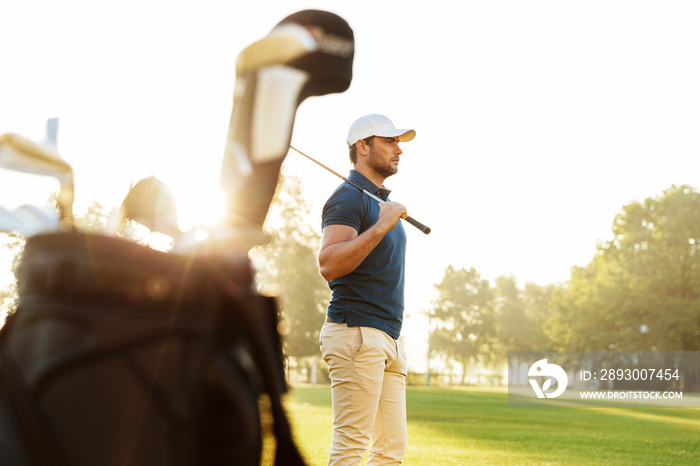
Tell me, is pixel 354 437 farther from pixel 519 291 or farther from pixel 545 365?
pixel 519 291

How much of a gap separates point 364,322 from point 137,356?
3.48 meters

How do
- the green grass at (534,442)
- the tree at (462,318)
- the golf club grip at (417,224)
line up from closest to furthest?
1. the golf club grip at (417,224)
2. the green grass at (534,442)
3. the tree at (462,318)

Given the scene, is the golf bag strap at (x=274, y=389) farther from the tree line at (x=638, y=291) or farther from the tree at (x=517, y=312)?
the tree at (x=517, y=312)

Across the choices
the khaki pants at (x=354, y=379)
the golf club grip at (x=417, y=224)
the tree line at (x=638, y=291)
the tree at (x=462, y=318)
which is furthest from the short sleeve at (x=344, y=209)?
the tree at (x=462, y=318)

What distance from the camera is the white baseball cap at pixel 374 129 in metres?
4.63

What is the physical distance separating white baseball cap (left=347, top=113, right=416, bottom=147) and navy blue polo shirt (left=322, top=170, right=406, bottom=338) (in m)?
0.43

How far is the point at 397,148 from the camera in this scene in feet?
15.6

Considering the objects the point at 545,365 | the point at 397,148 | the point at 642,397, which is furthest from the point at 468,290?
the point at 397,148

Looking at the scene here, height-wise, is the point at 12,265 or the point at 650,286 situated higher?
the point at 650,286

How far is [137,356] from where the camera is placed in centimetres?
72

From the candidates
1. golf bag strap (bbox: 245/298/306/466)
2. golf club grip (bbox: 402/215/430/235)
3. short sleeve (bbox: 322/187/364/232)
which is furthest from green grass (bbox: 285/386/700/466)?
golf bag strap (bbox: 245/298/306/466)

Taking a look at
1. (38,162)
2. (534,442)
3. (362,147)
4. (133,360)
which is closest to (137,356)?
(133,360)

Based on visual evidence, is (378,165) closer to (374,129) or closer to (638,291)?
(374,129)

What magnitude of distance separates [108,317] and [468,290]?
108890 millimetres
